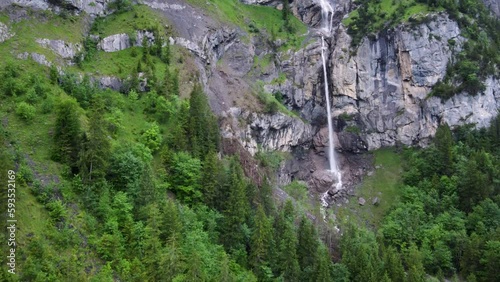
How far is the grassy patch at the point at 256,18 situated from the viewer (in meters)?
102

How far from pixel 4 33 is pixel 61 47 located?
766 cm

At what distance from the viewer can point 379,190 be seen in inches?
3477

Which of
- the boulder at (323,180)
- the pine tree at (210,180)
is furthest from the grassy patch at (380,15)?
the pine tree at (210,180)

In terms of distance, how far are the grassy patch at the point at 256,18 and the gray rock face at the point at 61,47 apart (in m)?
35.5

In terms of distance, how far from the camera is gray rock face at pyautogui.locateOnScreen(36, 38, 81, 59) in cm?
6588

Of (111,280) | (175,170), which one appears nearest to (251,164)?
(175,170)

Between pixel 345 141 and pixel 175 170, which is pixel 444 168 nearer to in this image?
pixel 345 141

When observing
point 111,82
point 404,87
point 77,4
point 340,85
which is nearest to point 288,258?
point 111,82

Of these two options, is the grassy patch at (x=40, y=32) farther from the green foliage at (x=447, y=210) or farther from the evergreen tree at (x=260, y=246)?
the green foliage at (x=447, y=210)

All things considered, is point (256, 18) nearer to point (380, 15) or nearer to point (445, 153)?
point (380, 15)

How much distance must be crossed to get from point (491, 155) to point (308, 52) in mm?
44546

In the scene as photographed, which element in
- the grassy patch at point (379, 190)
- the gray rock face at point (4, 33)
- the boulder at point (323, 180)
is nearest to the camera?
the gray rock face at point (4, 33)

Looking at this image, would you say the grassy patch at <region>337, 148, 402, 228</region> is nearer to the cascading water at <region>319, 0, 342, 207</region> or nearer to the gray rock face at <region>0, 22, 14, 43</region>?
the cascading water at <region>319, 0, 342, 207</region>

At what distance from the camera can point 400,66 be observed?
101m
